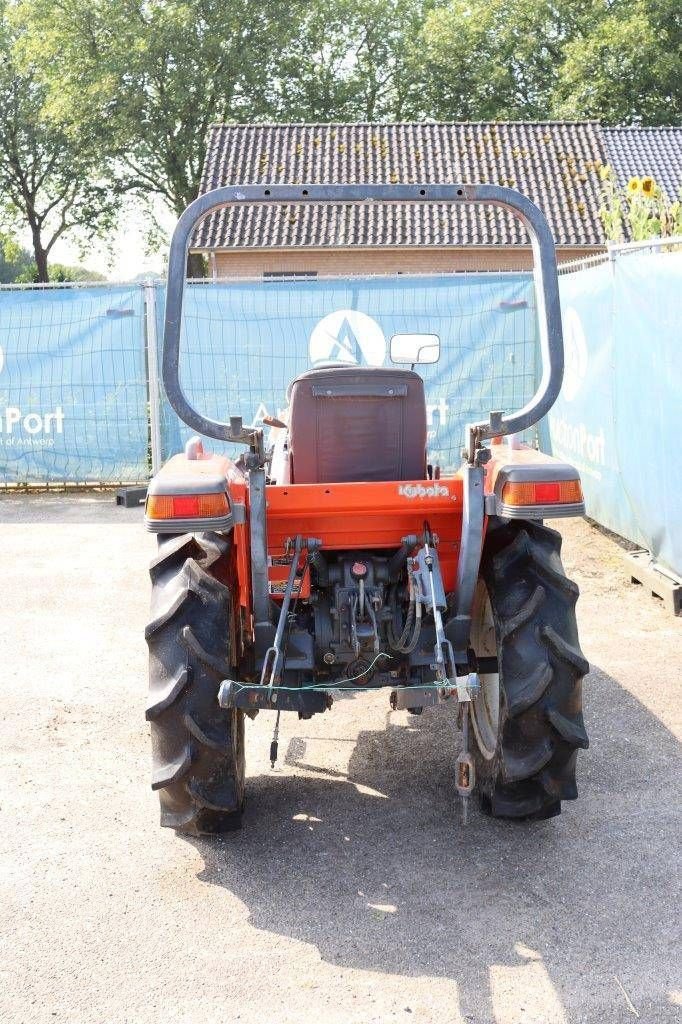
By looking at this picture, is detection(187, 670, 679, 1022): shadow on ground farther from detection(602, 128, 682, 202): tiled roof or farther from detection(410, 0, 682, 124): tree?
detection(410, 0, 682, 124): tree

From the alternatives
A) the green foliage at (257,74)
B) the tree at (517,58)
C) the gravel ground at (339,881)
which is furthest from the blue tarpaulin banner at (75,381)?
the tree at (517,58)

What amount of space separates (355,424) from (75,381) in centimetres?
791

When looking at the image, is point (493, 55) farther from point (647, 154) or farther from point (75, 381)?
point (75, 381)

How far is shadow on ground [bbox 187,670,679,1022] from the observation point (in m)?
3.13

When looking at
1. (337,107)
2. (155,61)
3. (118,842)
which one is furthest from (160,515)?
(337,107)

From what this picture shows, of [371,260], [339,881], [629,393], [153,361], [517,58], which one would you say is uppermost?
[517,58]

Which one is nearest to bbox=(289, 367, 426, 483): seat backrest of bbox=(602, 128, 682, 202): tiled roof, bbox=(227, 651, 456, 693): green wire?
bbox=(227, 651, 456, 693): green wire

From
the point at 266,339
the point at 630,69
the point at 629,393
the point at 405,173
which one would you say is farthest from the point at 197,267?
the point at 629,393

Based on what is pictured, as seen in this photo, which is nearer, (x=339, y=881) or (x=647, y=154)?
(x=339, y=881)

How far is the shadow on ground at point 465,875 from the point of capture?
3.13 metres

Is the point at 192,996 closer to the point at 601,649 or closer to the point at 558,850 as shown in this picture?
the point at 558,850

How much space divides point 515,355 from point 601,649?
551cm

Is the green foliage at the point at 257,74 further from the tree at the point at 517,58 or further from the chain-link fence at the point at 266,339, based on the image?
the chain-link fence at the point at 266,339

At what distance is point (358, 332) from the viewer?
11.1 metres
